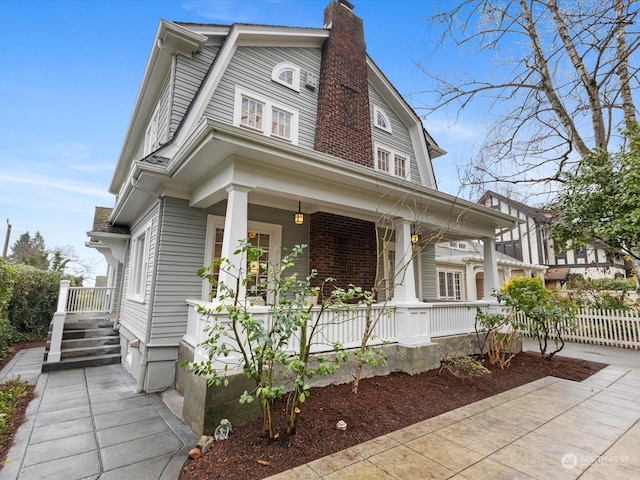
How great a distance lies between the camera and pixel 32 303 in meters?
9.42

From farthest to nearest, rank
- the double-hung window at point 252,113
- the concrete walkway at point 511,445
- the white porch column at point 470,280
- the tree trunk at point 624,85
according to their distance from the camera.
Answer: the white porch column at point 470,280
the tree trunk at point 624,85
the double-hung window at point 252,113
the concrete walkway at point 511,445

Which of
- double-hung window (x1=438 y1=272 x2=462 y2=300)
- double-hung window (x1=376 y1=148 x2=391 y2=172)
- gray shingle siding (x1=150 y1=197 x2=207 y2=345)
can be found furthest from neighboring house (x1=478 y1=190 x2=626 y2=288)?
gray shingle siding (x1=150 y1=197 x2=207 y2=345)

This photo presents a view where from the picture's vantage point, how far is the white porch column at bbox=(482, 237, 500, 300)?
7.57 m

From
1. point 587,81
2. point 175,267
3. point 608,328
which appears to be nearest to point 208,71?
point 175,267

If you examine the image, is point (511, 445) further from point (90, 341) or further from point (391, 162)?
point (90, 341)

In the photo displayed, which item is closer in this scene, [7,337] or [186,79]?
[186,79]

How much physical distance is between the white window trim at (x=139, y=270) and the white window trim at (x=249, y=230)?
124 cm

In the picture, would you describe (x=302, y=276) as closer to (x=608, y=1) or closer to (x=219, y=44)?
(x=219, y=44)

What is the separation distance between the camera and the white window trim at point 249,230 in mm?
5577

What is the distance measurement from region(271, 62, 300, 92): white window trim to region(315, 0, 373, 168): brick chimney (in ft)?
2.17

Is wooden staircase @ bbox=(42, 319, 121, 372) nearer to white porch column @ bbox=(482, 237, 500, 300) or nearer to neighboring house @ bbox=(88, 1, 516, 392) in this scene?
neighboring house @ bbox=(88, 1, 516, 392)

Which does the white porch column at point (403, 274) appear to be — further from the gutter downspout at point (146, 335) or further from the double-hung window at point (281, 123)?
the gutter downspout at point (146, 335)

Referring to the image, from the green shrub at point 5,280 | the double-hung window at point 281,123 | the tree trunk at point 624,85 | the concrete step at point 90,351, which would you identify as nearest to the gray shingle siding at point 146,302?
the concrete step at point 90,351

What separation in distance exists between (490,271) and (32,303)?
13.4m
